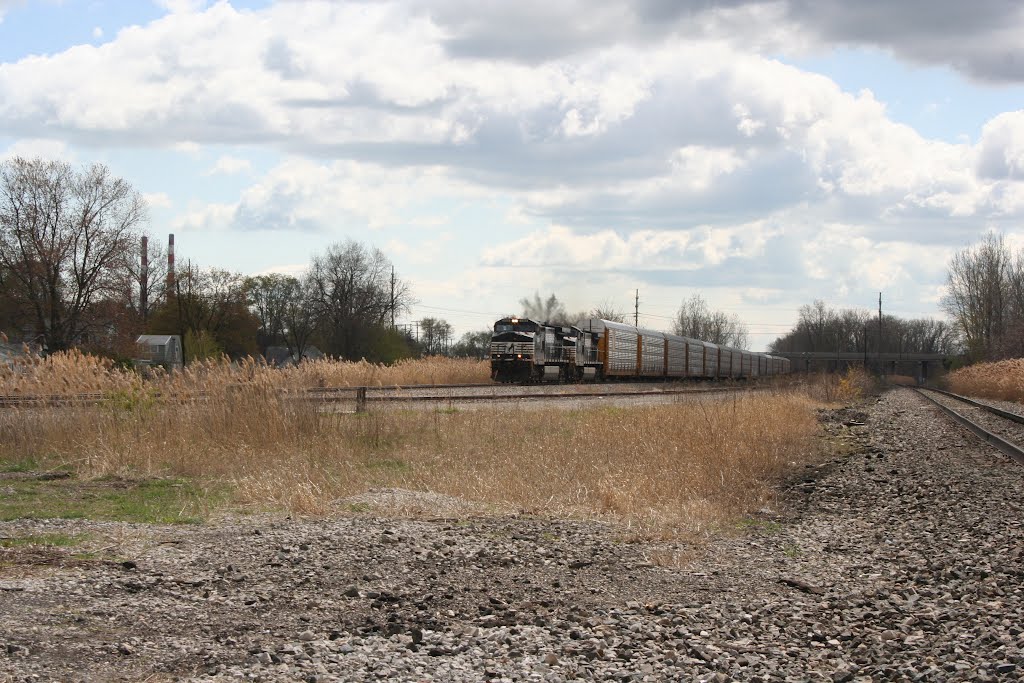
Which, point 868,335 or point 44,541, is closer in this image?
point 44,541

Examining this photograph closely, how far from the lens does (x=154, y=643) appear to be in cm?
551

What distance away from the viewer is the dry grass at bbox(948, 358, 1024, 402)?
140 ft

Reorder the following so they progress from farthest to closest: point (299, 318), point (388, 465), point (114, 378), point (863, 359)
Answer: point (863, 359) → point (299, 318) → point (114, 378) → point (388, 465)

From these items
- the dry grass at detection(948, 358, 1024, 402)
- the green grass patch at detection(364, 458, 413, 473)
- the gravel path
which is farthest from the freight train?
the gravel path

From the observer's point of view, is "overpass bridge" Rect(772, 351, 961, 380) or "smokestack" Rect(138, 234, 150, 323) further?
"overpass bridge" Rect(772, 351, 961, 380)

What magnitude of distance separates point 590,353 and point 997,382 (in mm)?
19066

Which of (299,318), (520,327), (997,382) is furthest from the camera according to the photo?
(299,318)

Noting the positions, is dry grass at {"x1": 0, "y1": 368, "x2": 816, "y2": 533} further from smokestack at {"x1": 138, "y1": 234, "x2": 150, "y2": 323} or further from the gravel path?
smokestack at {"x1": 138, "y1": 234, "x2": 150, "y2": 323}

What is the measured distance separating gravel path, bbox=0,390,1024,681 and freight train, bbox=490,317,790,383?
30.5 meters

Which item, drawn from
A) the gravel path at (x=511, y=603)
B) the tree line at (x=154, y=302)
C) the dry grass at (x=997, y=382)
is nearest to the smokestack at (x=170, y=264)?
the tree line at (x=154, y=302)

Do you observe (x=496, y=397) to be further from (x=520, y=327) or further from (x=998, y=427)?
(x=520, y=327)

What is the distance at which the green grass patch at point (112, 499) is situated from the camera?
382 inches

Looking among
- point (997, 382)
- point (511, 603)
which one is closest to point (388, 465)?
point (511, 603)

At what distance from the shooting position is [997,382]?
47469 mm
